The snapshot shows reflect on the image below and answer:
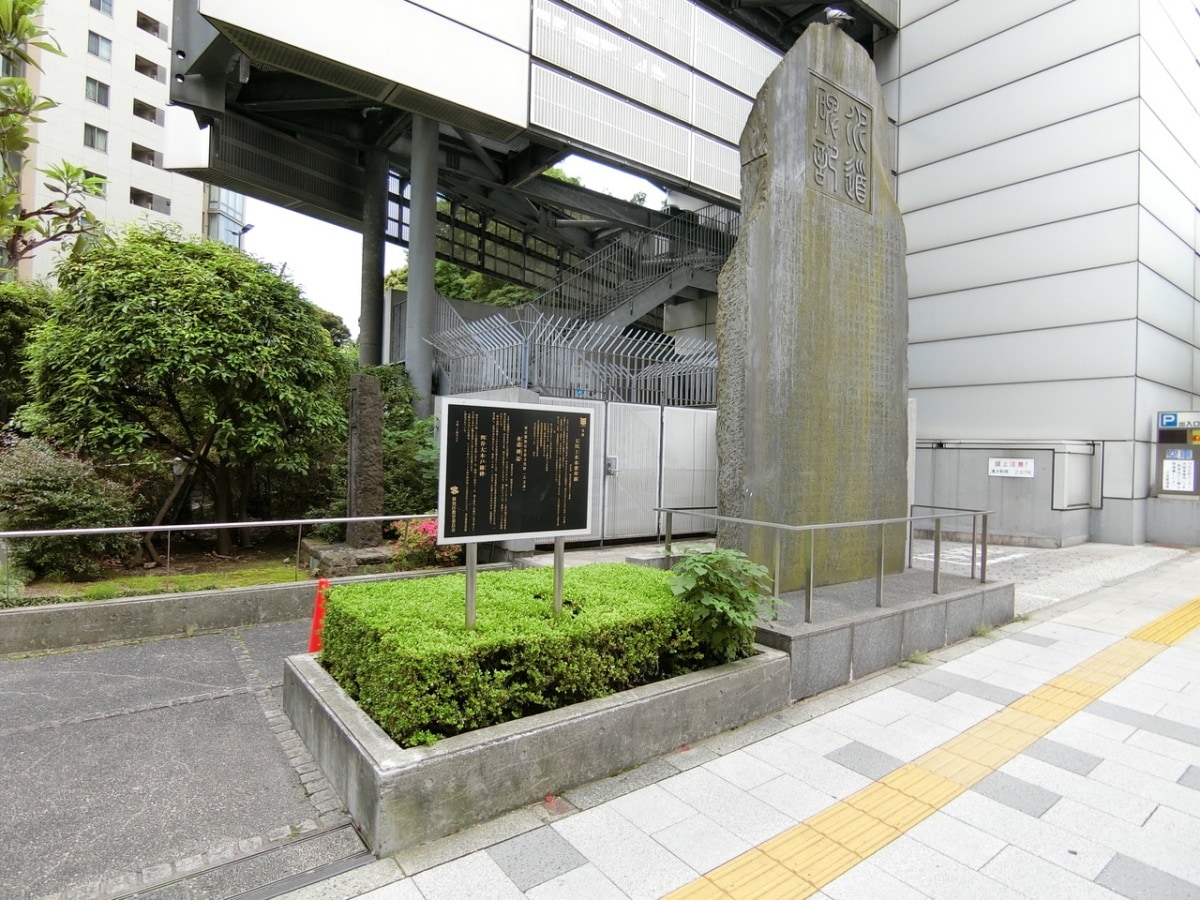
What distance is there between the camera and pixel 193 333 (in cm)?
775

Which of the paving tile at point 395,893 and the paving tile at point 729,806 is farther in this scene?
the paving tile at point 729,806

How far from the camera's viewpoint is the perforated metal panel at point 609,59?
41.7 ft

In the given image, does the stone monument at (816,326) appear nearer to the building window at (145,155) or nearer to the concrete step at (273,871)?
the concrete step at (273,871)

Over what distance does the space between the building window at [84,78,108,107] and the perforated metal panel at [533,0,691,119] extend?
28.6 metres

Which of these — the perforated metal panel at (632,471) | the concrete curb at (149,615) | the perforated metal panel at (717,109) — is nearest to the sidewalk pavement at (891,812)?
the concrete curb at (149,615)

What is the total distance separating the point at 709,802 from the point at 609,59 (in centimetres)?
1423

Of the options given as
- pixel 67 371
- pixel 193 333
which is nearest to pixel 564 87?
pixel 193 333

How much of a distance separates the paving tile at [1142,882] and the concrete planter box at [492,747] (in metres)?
1.91

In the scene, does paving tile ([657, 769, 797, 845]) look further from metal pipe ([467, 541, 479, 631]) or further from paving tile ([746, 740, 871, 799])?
metal pipe ([467, 541, 479, 631])

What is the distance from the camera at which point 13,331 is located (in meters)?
12.8

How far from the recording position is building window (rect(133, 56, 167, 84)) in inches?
1228

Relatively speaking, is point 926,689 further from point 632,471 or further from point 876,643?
point 632,471

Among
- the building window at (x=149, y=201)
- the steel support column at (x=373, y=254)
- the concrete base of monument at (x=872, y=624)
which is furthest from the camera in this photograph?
the building window at (x=149, y=201)

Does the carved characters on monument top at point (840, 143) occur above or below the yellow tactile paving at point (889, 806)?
above
